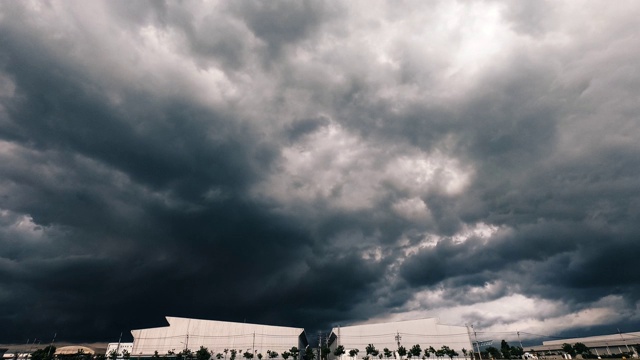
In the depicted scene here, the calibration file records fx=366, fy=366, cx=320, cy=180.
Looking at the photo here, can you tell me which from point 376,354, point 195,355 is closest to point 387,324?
point 376,354

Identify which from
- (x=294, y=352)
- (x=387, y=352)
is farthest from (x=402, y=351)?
(x=294, y=352)

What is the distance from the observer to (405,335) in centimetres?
18138

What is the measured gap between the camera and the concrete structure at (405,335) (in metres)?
179

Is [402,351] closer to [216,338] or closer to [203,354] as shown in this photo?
[216,338]

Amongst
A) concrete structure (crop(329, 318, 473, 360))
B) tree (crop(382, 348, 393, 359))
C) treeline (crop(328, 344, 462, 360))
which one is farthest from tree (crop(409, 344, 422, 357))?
tree (crop(382, 348, 393, 359))

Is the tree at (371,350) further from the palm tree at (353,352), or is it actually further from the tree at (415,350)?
the tree at (415,350)

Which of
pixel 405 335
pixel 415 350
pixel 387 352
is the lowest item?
pixel 415 350

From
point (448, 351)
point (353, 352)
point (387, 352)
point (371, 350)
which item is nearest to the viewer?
point (448, 351)

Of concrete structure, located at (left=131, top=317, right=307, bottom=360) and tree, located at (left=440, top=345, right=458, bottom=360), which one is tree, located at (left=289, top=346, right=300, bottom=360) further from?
tree, located at (left=440, top=345, right=458, bottom=360)

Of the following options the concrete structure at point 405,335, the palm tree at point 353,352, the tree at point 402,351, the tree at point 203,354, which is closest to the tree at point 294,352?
the concrete structure at point 405,335

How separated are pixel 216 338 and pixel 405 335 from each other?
97092mm

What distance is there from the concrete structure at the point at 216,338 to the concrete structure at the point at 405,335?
31.5 m

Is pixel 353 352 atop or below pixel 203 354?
below

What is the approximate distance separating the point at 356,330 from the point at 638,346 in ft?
456
